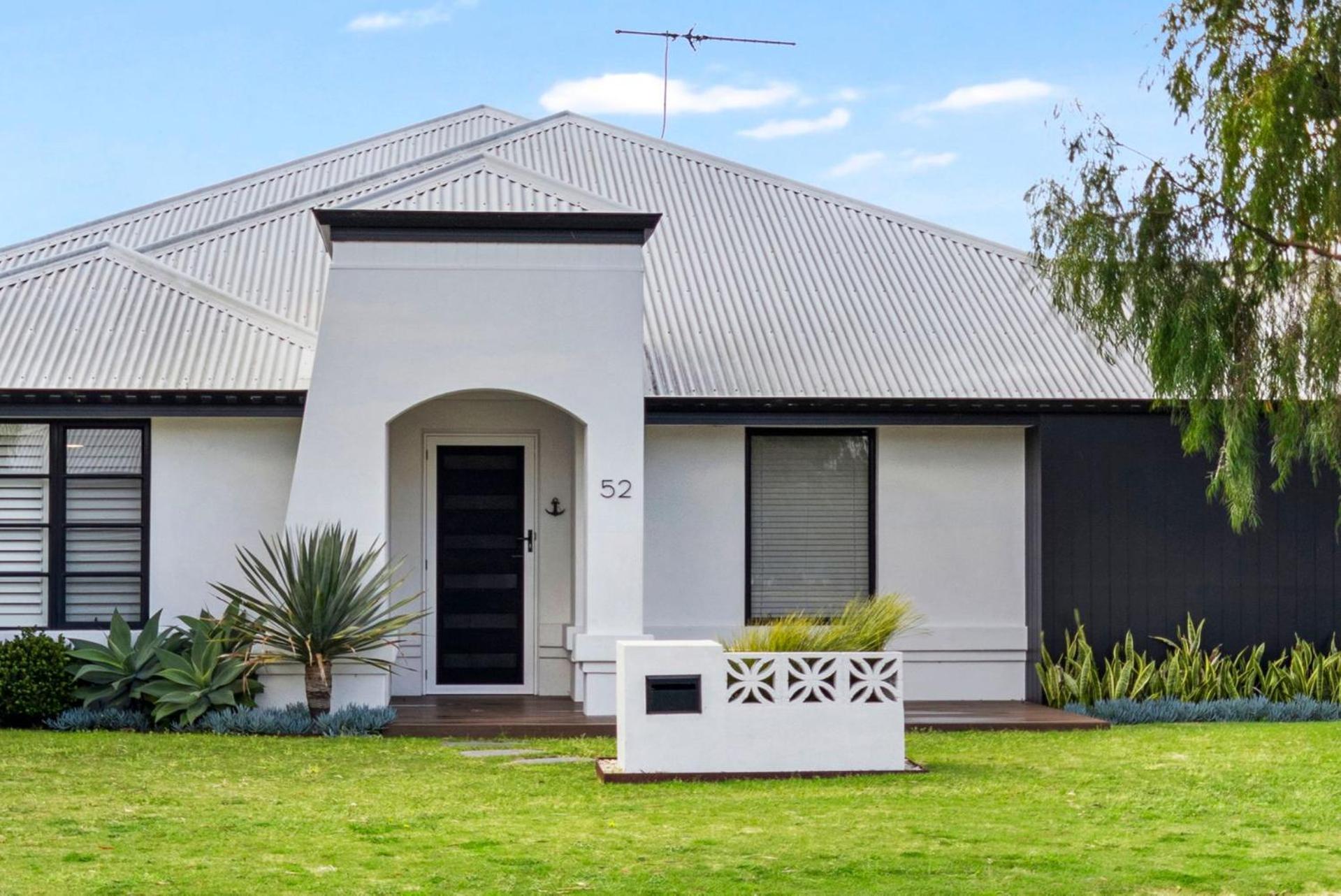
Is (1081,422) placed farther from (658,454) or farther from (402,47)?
(402,47)

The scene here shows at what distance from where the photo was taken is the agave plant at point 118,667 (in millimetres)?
13867

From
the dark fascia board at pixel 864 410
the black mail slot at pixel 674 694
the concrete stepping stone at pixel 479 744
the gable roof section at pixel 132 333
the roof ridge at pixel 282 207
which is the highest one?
the roof ridge at pixel 282 207

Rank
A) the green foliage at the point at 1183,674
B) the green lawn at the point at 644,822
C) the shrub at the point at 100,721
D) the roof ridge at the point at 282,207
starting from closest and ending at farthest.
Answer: the green lawn at the point at 644,822, the shrub at the point at 100,721, the green foliage at the point at 1183,674, the roof ridge at the point at 282,207

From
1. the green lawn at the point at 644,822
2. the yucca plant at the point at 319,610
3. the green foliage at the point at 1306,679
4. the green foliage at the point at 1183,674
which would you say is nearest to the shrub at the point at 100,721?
the green lawn at the point at 644,822

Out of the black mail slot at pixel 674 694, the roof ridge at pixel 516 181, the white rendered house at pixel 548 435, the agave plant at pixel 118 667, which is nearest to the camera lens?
the black mail slot at pixel 674 694

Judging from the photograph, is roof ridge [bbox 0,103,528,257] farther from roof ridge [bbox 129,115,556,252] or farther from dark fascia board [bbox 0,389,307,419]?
dark fascia board [bbox 0,389,307,419]

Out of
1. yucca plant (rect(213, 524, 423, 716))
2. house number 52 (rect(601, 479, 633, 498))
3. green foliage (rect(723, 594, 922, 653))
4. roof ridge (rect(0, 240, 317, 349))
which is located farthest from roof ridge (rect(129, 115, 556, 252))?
green foliage (rect(723, 594, 922, 653))

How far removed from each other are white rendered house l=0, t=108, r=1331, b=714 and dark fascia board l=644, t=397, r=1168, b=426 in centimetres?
3

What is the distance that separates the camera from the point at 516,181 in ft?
48.9

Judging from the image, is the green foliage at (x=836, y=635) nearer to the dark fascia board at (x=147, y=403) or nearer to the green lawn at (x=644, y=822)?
the green lawn at (x=644, y=822)

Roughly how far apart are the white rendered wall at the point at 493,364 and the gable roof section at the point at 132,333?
1224 millimetres

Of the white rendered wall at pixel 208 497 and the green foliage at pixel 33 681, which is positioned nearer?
the green foliage at pixel 33 681

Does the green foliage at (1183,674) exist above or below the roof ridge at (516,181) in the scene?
below

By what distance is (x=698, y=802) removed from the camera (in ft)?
33.2
